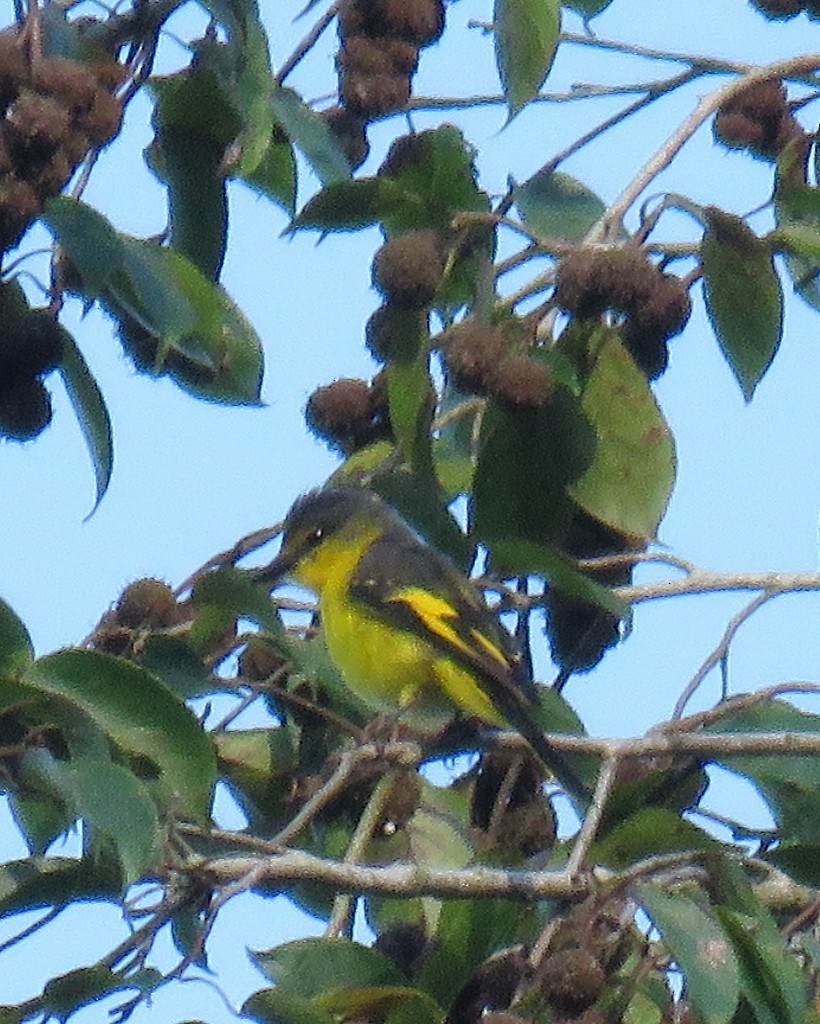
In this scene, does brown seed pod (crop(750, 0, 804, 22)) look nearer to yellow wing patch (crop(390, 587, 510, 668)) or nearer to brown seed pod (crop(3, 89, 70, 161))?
yellow wing patch (crop(390, 587, 510, 668))

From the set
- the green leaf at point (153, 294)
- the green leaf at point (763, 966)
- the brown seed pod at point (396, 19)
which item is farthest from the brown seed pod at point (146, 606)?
the green leaf at point (763, 966)

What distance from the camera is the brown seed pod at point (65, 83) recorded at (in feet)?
10.1

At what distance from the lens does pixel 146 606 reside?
3600mm

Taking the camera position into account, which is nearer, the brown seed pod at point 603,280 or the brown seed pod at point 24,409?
the brown seed pod at point 24,409

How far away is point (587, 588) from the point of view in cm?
349

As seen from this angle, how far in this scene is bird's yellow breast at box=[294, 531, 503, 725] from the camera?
15.2ft

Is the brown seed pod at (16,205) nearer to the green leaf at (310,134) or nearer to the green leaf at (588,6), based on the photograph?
the green leaf at (310,134)

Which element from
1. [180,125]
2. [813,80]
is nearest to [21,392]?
[180,125]

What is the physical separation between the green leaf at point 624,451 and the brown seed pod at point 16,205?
1.15 metres

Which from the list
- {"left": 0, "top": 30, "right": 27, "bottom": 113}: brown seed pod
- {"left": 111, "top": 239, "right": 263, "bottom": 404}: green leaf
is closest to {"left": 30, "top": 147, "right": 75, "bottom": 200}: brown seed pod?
{"left": 0, "top": 30, "right": 27, "bottom": 113}: brown seed pod

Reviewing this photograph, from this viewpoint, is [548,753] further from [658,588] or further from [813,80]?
[813,80]

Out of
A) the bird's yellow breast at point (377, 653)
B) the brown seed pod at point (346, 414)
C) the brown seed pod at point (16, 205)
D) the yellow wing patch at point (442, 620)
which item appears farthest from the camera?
the bird's yellow breast at point (377, 653)

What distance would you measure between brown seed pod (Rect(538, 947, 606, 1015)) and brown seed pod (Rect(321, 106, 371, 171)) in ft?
5.72

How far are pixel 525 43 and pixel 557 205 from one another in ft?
1.23
